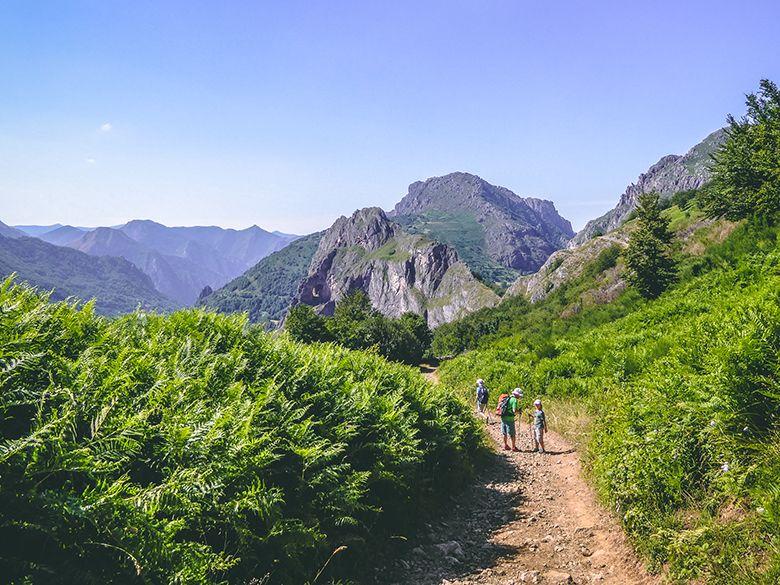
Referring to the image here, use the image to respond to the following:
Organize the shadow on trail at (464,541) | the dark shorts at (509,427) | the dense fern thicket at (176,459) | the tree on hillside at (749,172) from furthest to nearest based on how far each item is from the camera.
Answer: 1. the tree on hillside at (749,172)
2. the dark shorts at (509,427)
3. the shadow on trail at (464,541)
4. the dense fern thicket at (176,459)

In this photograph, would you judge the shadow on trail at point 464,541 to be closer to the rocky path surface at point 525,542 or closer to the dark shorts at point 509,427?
the rocky path surface at point 525,542

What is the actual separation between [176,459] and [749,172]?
113 ft

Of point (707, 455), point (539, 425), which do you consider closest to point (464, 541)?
point (707, 455)

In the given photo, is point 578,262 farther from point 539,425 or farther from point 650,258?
point 539,425

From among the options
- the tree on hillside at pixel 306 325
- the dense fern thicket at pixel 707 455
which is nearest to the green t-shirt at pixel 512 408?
the dense fern thicket at pixel 707 455

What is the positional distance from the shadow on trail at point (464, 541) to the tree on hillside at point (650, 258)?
2324cm

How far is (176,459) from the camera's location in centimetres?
427

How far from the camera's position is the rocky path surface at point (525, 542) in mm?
6273

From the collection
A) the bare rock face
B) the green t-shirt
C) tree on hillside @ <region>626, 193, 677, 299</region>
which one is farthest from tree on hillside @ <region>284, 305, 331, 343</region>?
the bare rock face

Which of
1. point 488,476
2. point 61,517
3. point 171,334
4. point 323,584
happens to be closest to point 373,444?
point 323,584

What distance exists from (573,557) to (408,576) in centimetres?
254

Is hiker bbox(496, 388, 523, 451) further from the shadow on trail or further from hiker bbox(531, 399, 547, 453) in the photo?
the shadow on trail

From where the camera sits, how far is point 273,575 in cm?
460

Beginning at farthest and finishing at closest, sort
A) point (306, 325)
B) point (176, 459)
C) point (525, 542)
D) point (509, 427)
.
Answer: point (306, 325) < point (509, 427) < point (525, 542) < point (176, 459)
